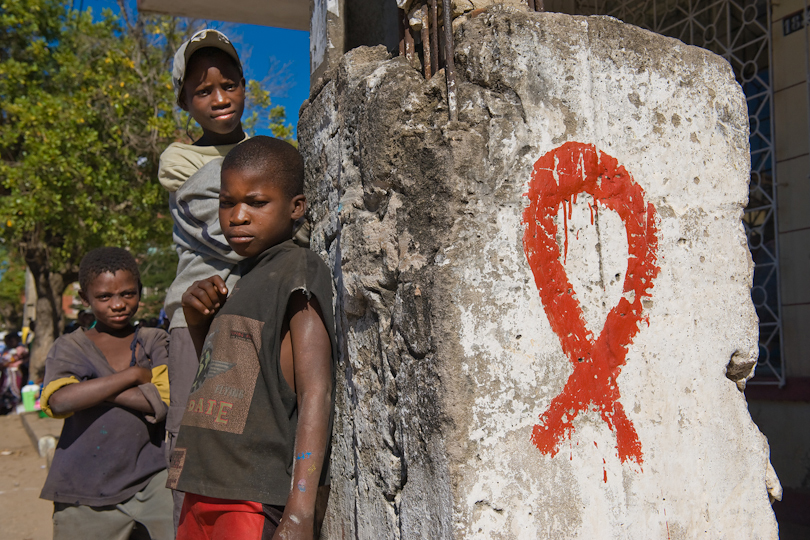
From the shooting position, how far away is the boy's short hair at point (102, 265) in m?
2.62

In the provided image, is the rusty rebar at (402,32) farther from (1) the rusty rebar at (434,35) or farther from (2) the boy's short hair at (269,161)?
(2) the boy's short hair at (269,161)

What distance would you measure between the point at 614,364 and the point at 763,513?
58cm

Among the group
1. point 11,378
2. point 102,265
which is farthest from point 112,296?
point 11,378

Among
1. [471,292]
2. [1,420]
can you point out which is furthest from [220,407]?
[1,420]

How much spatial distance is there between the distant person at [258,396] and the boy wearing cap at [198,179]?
279 mm

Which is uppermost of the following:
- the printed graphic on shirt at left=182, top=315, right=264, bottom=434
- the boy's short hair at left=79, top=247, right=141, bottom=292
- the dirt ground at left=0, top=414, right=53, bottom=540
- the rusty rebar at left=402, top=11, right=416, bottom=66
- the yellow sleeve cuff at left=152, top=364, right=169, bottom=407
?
the rusty rebar at left=402, top=11, right=416, bottom=66

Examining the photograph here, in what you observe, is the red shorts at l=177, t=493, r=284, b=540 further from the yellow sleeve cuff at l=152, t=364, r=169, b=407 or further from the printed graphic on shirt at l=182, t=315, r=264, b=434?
the yellow sleeve cuff at l=152, t=364, r=169, b=407

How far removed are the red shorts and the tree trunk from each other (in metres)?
10.7

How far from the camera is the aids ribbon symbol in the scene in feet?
4.38

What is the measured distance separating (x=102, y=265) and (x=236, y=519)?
1.59m

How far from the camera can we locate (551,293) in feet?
4.40

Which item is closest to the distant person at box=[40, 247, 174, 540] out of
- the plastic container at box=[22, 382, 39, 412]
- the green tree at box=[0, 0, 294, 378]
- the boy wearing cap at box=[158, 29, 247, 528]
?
the boy wearing cap at box=[158, 29, 247, 528]

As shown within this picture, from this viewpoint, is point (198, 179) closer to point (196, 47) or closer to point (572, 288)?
point (196, 47)

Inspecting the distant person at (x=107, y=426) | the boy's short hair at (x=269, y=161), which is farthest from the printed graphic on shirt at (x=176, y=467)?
the distant person at (x=107, y=426)
